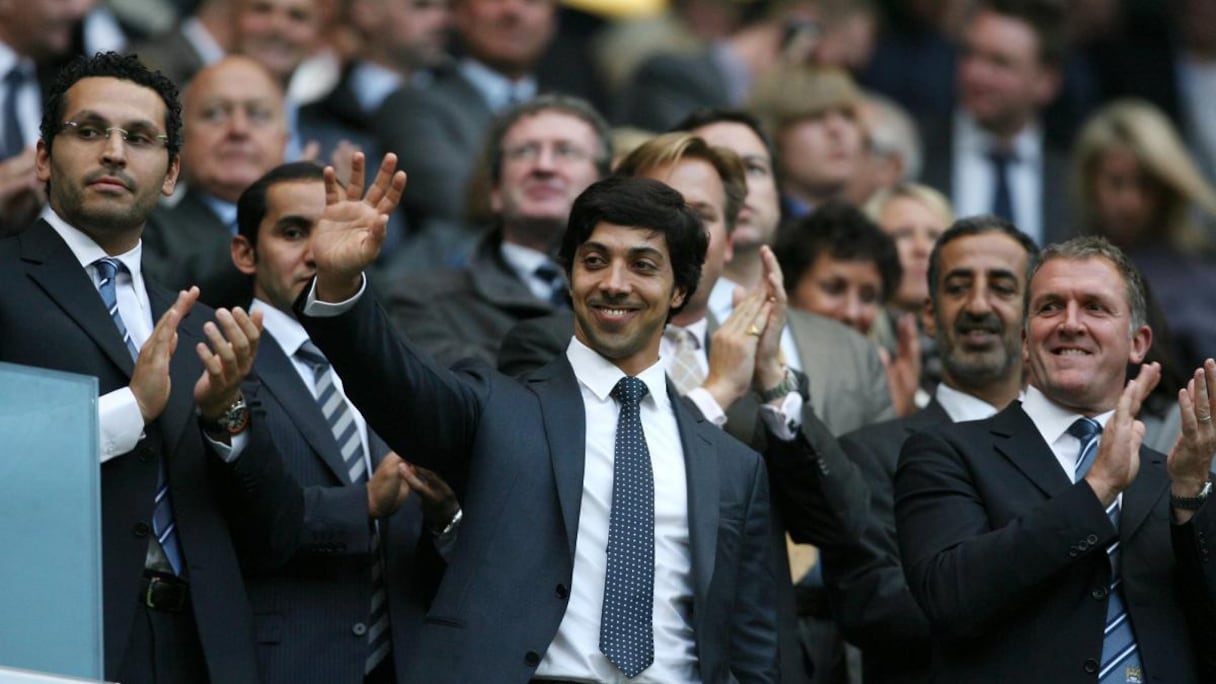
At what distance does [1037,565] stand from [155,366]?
7.34 ft

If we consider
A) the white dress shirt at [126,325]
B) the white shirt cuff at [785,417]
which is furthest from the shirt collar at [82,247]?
the white shirt cuff at [785,417]

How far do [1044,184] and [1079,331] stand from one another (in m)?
5.29

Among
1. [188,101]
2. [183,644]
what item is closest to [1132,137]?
[188,101]

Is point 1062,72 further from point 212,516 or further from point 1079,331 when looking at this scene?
point 212,516

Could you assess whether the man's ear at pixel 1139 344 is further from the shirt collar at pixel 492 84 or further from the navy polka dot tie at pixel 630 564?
the shirt collar at pixel 492 84

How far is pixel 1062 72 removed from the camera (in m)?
12.4

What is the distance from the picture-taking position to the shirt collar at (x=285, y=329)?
21.9 ft

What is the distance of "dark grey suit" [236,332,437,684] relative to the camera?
6160mm

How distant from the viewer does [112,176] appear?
19.8ft

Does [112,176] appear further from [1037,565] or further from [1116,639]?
[1116,639]

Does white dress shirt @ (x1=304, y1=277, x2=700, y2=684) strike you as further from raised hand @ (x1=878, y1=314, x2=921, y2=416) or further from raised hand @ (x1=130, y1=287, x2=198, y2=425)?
raised hand @ (x1=878, y1=314, x2=921, y2=416)

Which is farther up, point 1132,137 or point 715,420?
point 1132,137

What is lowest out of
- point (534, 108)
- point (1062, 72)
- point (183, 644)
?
point (183, 644)

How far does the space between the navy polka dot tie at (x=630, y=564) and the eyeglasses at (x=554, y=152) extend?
101 inches
